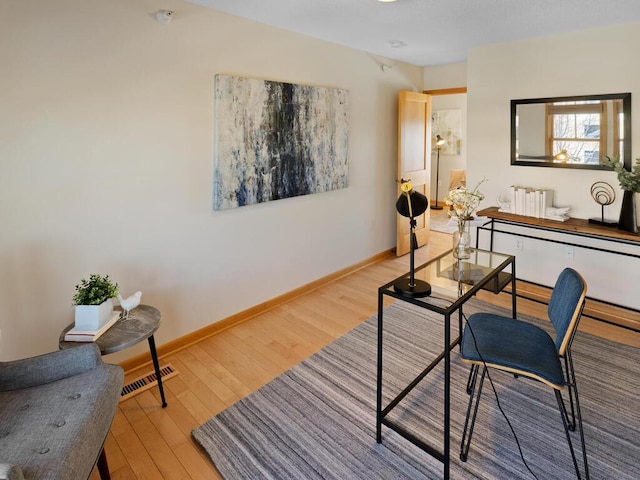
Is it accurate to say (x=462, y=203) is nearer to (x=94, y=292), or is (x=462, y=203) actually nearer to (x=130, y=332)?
(x=130, y=332)

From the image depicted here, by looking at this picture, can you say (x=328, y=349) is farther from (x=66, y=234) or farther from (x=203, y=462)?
(x=66, y=234)

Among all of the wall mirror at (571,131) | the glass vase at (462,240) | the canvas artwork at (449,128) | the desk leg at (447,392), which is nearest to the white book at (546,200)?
the wall mirror at (571,131)

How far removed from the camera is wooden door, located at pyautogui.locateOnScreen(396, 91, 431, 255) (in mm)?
4688

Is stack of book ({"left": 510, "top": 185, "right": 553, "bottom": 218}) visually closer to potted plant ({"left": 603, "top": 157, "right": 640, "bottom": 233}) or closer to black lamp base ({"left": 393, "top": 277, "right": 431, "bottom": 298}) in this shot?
potted plant ({"left": 603, "top": 157, "right": 640, "bottom": 233})

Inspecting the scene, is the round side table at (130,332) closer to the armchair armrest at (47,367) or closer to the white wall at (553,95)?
the armchair armrest at (47,367)

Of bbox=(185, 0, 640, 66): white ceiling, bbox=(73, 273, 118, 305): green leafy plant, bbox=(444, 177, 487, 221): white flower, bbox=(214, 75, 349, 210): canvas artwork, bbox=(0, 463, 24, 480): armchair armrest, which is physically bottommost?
bbox=(0, 463, 24, 480): armchair armrest

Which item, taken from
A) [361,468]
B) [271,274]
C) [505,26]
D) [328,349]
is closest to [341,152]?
[271,274]

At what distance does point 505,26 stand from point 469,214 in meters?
1.89

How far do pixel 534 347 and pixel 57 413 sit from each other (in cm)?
213

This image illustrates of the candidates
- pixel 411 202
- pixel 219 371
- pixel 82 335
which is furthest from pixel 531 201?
pixel 82 335

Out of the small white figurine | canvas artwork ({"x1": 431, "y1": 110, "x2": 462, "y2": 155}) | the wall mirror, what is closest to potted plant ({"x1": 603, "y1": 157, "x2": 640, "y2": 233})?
the wall mirror

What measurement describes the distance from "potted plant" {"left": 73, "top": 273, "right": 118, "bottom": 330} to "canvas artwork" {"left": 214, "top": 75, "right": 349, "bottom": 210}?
1064 mm

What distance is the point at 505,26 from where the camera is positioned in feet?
10.4

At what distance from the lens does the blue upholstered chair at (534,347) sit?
173 cm
